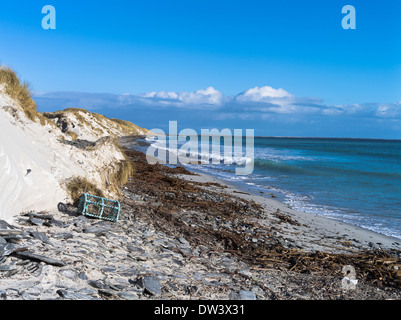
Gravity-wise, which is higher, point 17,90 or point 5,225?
point 17,90

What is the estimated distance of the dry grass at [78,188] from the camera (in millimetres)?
7637

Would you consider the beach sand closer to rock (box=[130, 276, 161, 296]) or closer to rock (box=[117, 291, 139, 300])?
rock (box=[130, 276, 161, 296])

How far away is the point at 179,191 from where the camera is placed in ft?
41.1

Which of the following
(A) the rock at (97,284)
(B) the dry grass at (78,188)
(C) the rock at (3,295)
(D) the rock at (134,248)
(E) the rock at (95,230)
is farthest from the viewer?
(B) the dry grass at (78,188)

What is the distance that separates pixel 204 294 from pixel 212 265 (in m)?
1.28

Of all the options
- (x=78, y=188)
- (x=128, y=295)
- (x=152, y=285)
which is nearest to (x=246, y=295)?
(x=152, y=285)

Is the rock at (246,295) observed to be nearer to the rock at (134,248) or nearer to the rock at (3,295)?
the rock at (134,248)

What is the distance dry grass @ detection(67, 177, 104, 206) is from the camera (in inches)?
301

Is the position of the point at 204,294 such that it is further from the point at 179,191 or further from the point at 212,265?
the point at 179,191

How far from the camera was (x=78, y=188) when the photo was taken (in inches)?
309

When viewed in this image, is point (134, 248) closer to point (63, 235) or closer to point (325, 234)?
point (63, 235)

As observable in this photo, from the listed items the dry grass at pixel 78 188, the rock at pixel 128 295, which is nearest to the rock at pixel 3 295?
the rock at pixel 128 295

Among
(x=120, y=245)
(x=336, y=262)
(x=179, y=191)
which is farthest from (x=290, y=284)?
(x=179, y=191)

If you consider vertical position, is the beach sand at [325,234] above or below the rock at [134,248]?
below
